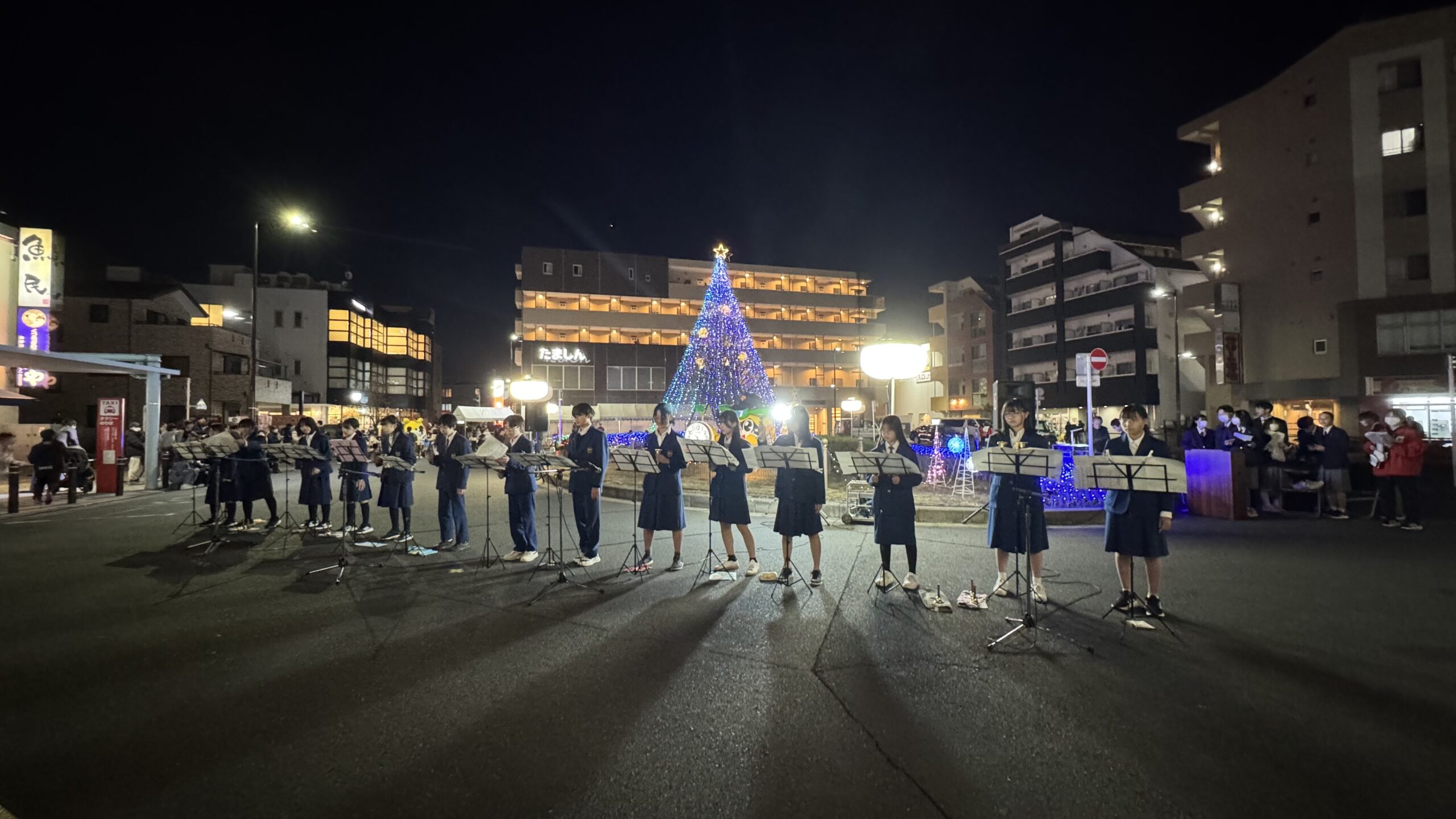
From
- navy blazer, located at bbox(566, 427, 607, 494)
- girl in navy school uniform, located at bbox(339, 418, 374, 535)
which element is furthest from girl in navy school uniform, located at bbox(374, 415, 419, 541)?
navy blazer, located at bbox(566, 427, 607, 494)

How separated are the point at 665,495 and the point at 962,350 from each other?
49.4 metres

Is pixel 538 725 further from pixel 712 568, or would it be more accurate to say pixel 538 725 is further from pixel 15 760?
pixel 712 568

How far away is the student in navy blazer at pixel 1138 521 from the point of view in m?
5.97

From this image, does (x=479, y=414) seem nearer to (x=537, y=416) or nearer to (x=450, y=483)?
(x=537, y=416)

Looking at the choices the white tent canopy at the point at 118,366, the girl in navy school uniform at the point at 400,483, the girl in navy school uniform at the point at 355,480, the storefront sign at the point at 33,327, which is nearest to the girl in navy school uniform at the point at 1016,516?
the girl in navy school uniform at the point at 355,480

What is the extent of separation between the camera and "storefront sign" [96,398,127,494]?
54.6 feet

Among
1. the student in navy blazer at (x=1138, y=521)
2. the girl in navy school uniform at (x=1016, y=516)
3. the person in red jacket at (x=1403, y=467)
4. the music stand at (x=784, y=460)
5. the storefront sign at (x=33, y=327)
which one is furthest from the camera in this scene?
the storefront sign at (x=33, y=327)

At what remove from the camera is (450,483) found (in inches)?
371

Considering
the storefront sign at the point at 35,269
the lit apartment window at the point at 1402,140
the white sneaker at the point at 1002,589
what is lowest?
the white sneaker at the point at 1002,589

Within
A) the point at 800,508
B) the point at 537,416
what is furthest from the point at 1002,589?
the point at 537,416

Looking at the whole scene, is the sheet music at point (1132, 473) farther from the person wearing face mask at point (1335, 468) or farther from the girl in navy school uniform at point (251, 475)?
the girl in navy school uniform at point (251, 475)

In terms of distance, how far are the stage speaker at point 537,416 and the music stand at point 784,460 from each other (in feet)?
131

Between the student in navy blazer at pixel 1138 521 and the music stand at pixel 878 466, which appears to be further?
the music stand at pixel 878 466

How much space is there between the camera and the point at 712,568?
8.25 m
